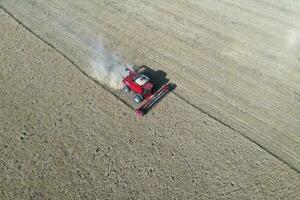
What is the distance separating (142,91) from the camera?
1769cm

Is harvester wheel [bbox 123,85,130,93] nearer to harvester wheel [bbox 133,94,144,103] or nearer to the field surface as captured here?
the field surface

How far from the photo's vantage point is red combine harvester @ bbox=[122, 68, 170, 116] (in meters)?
17.6

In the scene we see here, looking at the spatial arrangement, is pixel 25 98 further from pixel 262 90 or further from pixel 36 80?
pixel 262 90

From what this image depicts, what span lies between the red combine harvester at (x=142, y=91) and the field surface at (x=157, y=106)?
46cm

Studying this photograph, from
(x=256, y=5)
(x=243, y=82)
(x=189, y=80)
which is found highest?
(x=256, y=5)

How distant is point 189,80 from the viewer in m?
19.7

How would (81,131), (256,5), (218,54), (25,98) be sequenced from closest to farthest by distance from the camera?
1. (81,131)
2. (25,98)
3. (218,54)
4. (256,5)

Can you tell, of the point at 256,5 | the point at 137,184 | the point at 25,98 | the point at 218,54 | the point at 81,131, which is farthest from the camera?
the point at 256,5

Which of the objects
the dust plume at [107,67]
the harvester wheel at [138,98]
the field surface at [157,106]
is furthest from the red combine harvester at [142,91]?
the dust plume at [107,67]

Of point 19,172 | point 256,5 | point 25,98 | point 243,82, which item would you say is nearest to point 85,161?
point 19,172

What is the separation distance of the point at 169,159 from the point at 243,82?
263 inches

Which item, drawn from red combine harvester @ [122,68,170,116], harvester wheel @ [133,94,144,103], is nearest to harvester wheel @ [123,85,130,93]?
red combine harvester @ [122,68,170,116]

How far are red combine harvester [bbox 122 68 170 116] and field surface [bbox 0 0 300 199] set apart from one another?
457mm

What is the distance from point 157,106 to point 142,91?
1130 mm
